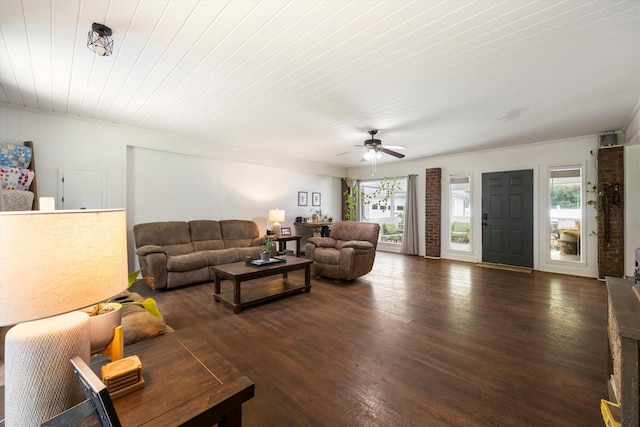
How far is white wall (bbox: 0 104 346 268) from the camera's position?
12.7 ft

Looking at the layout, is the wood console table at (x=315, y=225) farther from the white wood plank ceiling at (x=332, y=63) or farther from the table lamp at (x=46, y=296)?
the table lamp at (x=46, y=296)

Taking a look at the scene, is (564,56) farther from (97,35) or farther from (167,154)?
(167,154)

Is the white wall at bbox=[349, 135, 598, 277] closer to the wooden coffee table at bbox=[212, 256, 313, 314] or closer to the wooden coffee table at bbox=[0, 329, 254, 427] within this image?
the wooden coffee table at bbox=[212, 256, 313, 314]

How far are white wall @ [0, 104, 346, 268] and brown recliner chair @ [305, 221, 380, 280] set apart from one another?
85.9 inches

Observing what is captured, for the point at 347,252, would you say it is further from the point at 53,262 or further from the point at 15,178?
the point at 15,178

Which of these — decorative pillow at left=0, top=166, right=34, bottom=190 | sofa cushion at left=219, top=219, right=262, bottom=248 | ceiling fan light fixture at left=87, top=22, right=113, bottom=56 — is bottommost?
sofa cushion at left=219, top=219, right=262, bottom=248

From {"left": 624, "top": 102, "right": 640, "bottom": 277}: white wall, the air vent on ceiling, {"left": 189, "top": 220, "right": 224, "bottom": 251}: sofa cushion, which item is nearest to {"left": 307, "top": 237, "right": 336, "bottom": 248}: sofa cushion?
{"left": 189, "top": 220, "right": 224, "bottom": 251}: sofa cushion

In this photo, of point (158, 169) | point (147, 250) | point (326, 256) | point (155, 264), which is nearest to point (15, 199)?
point (147, 250)

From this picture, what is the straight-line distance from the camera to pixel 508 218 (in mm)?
5609

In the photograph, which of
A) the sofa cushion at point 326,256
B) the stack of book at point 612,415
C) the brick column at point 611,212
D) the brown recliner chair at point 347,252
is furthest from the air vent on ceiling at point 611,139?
the stack of book at point 612,415

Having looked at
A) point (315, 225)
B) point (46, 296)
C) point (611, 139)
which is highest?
point (611, 139)

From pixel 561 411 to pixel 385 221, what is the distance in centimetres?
637

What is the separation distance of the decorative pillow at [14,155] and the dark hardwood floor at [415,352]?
235 centimetres

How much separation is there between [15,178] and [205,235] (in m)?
2.54
